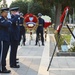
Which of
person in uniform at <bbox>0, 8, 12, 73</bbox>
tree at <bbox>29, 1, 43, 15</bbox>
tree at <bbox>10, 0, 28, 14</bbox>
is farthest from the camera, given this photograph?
tree at <bbox>10, 0, 28, 14</bbox>

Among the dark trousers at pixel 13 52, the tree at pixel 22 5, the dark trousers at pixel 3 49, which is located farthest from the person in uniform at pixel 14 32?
the tree at pixel 22 5

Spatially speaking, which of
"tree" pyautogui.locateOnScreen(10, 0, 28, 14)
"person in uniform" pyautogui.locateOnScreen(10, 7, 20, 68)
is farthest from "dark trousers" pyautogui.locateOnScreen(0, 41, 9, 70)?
"tree" pyautogui.locateOnScreen(10, 0, 28, 14)

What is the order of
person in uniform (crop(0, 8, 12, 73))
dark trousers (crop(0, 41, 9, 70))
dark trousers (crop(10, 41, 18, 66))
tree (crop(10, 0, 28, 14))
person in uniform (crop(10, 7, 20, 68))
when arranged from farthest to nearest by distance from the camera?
tree (crop(10, 0, 28, 14)), dark trousers (crop(10, 41, 18, 66)), person in uniform (crop(10, 7, 20, 68)), dark trousers (crop(0, 41, 9, 70)), person in uniform (crop(0, 8, 12, 73))

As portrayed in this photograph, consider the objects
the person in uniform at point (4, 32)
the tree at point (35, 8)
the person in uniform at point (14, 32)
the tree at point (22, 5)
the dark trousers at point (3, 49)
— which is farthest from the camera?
the tree at point (22, 5)

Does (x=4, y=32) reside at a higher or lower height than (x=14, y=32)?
higher

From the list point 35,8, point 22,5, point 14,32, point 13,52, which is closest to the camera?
point 14,32

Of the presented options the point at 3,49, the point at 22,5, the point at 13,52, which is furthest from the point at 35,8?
the point at 3,49

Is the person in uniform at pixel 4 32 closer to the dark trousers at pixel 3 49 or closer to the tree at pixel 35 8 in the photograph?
the dark trousers at pixel 3 49

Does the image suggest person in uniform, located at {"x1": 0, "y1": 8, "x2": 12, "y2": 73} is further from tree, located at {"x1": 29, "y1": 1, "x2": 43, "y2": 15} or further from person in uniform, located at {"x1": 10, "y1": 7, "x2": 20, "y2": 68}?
tree, located at {"x1": 29, "y1": 1, "x2": 43, "y2": 15}

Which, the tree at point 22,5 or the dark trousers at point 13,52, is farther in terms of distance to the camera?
the tree at point 22,5

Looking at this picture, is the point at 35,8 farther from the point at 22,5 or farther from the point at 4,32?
the point at 4,32

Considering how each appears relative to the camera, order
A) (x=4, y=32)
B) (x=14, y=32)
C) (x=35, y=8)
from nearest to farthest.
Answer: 1. (x=4, y=32)
2. (x=14, y=32)
3. (x=35, y=8)

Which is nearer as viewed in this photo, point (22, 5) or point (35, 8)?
point (35, 8)

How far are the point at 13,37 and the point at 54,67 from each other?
161 centimetres
